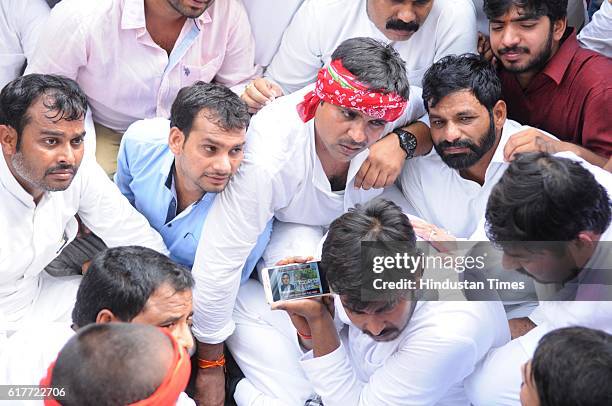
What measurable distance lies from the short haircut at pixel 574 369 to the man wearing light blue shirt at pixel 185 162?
134 centimetres

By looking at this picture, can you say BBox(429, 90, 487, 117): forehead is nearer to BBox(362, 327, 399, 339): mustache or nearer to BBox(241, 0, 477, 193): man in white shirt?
BBox(241, 0, 477, 193): man in white shirt

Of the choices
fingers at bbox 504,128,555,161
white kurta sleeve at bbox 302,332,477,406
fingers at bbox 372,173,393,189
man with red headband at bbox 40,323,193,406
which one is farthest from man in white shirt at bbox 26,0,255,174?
man with red headband at bbox 40,323,193,406

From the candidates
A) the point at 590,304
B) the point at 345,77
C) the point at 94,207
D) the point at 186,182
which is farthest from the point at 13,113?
the point at 590,304

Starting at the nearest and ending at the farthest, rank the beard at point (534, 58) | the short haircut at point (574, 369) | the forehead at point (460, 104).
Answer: the short haircut at point (574, 369) < the forehead at point (460, 104) < the beard at point (534, 58)

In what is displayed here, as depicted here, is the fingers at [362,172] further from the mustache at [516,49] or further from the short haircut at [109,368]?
the short haircut at [109,368]

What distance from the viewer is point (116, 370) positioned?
1659 mm

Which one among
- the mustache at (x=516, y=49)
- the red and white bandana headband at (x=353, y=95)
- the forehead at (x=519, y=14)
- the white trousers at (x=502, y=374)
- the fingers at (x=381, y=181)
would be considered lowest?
the white trousers at (x=502, y=374)

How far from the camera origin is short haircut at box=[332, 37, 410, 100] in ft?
8.67

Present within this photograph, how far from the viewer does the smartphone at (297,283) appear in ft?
8.27

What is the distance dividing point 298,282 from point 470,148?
86cm

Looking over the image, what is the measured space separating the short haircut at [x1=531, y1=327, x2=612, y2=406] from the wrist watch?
1273mm

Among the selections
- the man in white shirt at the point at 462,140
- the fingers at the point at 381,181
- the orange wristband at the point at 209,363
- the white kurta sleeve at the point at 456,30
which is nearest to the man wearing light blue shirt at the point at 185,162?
the orange wristband at the point at 209,363

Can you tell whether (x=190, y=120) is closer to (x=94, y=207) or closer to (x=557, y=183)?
(x=94, y=207)

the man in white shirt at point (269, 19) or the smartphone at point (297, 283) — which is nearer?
the smartphone at point (297, 283)
